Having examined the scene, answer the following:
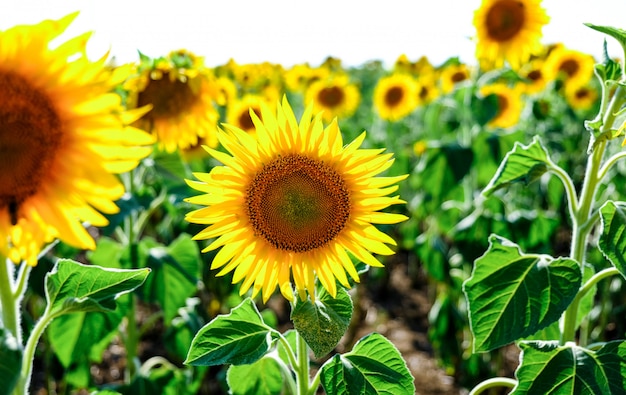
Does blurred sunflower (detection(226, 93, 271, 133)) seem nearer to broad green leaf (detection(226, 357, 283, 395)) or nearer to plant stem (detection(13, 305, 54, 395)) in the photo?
broad green leaf (detection(226, 357, 283, 395))

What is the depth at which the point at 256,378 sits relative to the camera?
178 centimetres

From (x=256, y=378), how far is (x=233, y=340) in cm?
40

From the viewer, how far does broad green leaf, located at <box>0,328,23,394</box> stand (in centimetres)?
114

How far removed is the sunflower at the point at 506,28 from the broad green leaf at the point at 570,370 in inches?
103

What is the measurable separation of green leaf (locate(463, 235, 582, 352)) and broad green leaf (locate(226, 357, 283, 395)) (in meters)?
0.57

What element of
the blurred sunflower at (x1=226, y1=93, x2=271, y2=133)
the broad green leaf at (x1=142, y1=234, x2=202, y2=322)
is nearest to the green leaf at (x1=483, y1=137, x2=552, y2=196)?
the broad green leaf at (x1=142, y1=234, x2=202, y2=322)

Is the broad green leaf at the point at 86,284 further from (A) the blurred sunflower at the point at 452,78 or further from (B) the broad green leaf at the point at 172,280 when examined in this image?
(A) the blurred sunflower at the point at 452,78

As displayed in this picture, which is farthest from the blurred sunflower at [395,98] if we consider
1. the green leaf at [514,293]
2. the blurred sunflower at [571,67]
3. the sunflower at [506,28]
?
the green leaf at [514,293]

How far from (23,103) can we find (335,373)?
34.1 inches

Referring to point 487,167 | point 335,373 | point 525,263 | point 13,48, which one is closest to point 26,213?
point 13,48

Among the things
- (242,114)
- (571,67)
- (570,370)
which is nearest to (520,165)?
(570,370)

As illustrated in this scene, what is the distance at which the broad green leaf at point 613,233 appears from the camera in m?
1.47

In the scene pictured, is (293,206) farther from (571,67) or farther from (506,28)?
(571,67)

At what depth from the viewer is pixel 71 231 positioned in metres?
1.10
